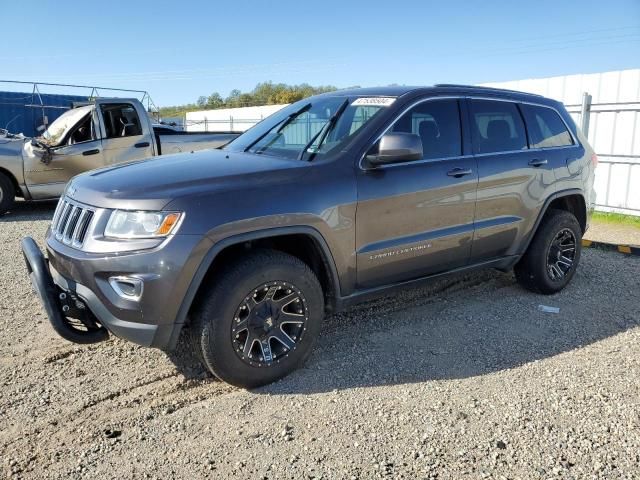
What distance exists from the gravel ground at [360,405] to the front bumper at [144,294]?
493 millimetres

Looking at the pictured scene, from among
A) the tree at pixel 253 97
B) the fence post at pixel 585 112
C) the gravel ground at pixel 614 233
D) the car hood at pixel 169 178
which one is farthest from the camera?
the tree at pixel 253 97

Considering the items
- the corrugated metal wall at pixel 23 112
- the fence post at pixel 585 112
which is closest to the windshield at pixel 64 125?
the fence post at pixel 585 112

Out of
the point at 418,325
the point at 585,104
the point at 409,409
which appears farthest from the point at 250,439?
the point at 585,104

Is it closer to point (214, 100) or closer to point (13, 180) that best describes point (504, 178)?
point (13, 180)

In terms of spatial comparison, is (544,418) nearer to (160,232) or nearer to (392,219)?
(392,219)

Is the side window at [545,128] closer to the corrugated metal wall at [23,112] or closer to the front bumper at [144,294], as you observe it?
the front bumper at [144,294]

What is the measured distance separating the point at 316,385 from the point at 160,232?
1.39 meters

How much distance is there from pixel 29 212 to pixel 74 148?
1736 millimetres

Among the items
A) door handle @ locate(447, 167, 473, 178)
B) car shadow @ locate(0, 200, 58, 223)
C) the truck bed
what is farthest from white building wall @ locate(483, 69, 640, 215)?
car shadow @ locate(0, 200, 58, 223)

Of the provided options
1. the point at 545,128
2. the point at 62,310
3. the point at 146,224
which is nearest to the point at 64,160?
the point at 62,310

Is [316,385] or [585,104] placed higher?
[585,104]

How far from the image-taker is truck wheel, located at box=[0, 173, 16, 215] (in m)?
9.04

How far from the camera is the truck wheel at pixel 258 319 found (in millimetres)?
3107

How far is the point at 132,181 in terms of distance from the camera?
3.18 metres
